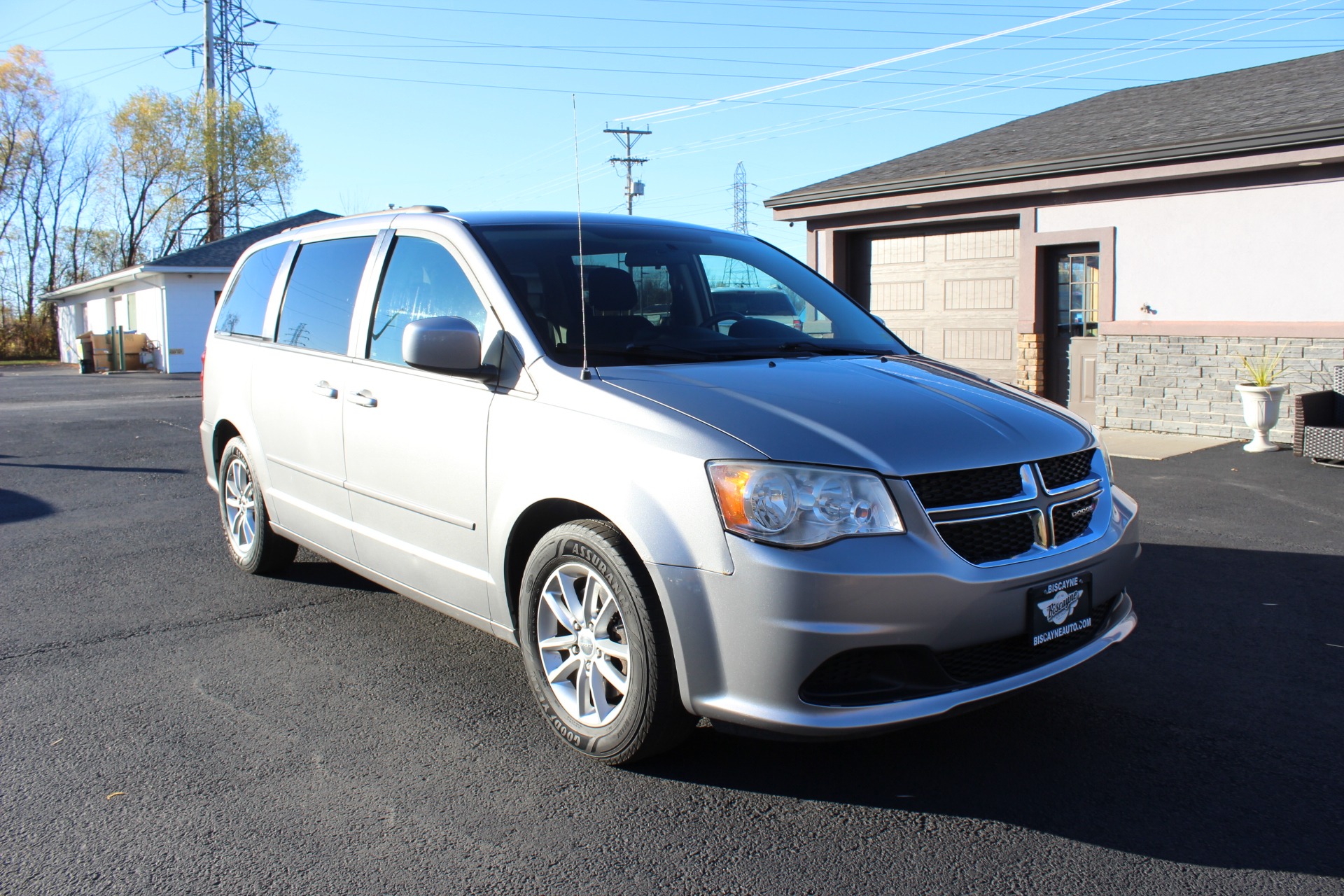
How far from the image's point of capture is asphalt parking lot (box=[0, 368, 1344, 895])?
2.75 meters

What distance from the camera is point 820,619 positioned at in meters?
2.82

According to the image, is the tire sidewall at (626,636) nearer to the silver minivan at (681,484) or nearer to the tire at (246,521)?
the silver minivan at (681,484)

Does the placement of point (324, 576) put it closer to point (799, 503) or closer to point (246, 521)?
point (246, 521)

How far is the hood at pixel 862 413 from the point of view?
3012mm

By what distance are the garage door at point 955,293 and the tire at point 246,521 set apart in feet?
33.7

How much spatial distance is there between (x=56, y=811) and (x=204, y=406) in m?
3.39

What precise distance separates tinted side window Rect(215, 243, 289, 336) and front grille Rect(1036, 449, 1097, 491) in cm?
401

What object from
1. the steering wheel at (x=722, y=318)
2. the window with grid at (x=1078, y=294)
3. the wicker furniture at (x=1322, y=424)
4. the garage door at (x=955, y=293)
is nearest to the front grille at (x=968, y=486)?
the steering wheel at (x=722, y=318)

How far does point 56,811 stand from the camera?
3096 mm

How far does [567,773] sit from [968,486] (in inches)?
60.3

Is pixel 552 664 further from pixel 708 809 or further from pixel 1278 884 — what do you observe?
pixel 1278 884

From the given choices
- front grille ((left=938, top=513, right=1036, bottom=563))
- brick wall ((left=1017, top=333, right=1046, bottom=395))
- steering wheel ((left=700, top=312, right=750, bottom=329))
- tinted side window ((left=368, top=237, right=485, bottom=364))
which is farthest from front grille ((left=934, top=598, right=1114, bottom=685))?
brick wall ((left=1017, top=333, right=1046, bottom=395))

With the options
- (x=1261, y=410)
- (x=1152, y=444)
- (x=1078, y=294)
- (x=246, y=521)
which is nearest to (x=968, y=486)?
(x=246, y=521)

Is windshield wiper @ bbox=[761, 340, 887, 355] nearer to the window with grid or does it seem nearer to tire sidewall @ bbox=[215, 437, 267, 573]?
tire sidewall @ bbox=[215, 437, 267, 573]
